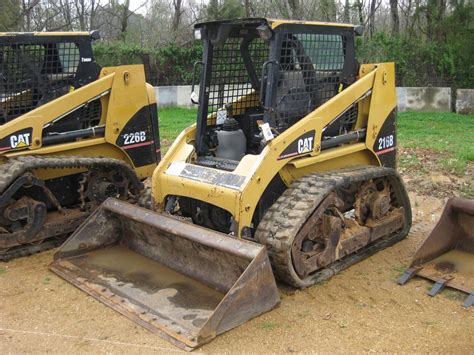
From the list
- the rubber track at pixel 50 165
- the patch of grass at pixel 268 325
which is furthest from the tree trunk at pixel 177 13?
the patch of grass at pixel 268 325

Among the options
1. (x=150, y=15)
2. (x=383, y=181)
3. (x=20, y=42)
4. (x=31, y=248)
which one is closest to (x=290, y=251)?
(x=383, y=181)

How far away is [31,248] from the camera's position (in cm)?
541

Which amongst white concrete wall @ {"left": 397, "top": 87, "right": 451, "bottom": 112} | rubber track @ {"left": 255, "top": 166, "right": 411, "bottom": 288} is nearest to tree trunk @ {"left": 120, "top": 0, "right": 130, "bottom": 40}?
white concrete wall @ {"left": 397, "top": 87, "right": 451, "bottom": 112}

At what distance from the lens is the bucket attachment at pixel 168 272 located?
12.3 feet

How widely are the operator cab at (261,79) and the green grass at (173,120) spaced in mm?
5293

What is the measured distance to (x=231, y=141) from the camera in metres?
5.03

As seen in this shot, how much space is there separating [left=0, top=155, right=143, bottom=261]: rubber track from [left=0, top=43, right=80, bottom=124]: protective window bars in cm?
69

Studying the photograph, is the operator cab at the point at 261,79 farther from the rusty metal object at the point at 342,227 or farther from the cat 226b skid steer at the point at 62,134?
the cat 226b skid steer at the point at 62,134

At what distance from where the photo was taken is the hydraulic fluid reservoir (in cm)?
503

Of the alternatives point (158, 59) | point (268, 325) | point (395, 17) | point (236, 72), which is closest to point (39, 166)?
point (236, 72)

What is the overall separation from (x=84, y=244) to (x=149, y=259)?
2.03 feet

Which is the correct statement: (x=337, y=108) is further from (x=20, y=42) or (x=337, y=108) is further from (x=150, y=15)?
(x=150, y=15)

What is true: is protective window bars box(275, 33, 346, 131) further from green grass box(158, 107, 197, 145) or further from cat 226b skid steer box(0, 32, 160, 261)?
green grass box(158, 107, 197, 145)

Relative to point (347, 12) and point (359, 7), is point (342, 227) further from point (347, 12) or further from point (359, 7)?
point (347, 12)
